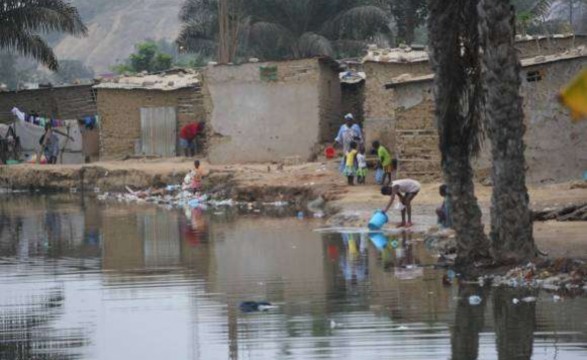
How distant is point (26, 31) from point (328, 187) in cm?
1480

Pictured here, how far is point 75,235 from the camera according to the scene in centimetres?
2398

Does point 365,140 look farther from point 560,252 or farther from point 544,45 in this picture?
point 560,252

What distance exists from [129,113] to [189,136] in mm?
2642

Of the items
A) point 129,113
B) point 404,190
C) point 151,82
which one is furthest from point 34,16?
point 404,190

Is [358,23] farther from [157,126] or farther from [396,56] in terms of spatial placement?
[396,56]

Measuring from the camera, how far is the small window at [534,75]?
81.8 feet

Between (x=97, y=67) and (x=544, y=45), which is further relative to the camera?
(x=97, y=67)

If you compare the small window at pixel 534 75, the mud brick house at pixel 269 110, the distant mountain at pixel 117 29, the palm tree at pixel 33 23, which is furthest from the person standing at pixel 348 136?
the distant mountain at pixel 117 29

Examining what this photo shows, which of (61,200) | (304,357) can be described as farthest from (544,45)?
(304,357)

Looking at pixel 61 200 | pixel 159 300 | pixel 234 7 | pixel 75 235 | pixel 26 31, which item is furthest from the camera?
pixel 234 7

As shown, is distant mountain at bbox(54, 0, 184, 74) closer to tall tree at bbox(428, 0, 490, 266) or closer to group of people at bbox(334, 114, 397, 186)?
group of people at bbox(334, 114, 397, 186)

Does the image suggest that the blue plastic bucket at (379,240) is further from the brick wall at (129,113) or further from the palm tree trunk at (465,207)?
the brick wall at (129,113)

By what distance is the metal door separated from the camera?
4022cm

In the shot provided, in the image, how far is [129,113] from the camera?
40125 millimetres
